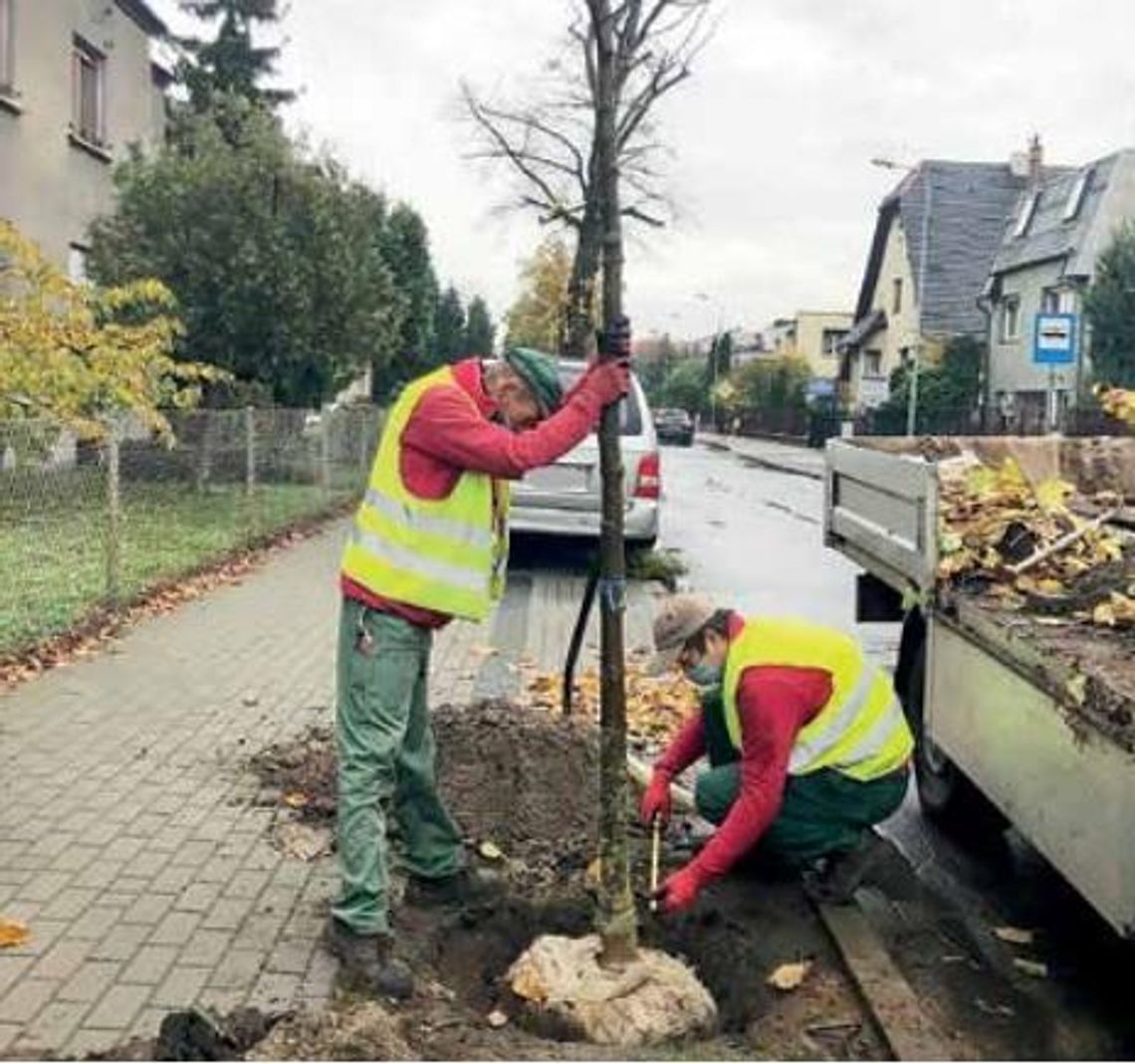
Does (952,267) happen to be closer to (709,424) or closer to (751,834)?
(709,424)

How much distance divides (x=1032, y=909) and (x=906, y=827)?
→ 1.03 meters

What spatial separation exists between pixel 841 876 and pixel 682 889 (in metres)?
0.92

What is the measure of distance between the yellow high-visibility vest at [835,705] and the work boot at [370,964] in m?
1.24

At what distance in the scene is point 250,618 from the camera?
36.6 ft

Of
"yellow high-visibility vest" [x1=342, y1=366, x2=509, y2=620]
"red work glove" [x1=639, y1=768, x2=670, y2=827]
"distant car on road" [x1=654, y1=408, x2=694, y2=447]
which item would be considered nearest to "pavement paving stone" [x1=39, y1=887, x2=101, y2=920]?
"yellow high-visibility vest" [x1=342, y1=366, x2=509, y2=620]

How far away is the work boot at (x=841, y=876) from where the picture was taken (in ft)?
16.7

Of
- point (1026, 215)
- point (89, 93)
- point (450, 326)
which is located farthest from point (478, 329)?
point (89, 93)

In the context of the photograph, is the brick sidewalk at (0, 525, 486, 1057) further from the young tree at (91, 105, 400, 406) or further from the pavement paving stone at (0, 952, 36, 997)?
the young tree at (91, 105, 400, 406)

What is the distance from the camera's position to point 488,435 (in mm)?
4180

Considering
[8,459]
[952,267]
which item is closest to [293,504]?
[8,459]

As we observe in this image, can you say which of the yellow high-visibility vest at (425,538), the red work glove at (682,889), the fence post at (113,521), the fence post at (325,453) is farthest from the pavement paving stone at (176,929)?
the fence post at (325,453)

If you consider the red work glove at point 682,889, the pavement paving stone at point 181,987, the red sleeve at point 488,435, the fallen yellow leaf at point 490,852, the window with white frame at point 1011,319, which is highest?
the window with white frame at point 1011,319

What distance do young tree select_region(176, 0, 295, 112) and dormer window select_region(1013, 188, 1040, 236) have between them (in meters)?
25.3

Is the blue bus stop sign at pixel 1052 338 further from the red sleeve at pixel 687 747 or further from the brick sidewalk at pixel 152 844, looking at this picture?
the red sleeve at pixel 687 747
